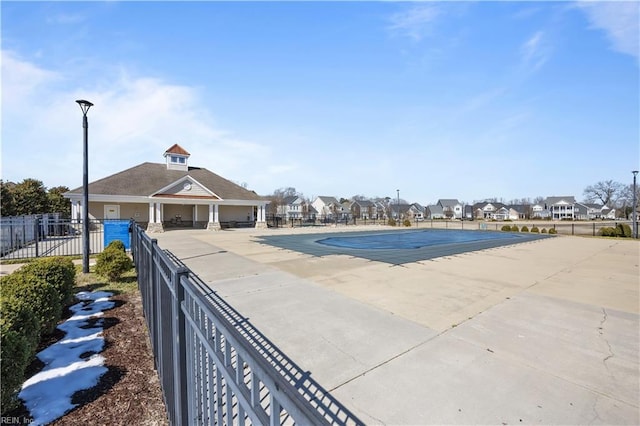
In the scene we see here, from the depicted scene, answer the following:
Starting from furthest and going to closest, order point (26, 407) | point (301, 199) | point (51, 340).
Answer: point (301, 199) < point (51, 340) < point (26, 407)

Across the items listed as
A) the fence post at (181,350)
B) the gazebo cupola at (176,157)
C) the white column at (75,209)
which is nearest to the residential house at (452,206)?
the gazebo cupola at (176,157)

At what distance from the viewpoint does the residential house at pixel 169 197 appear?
23.8 m

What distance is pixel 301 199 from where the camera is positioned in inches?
3381

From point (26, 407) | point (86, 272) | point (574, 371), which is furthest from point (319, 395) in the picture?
point (86, 272)

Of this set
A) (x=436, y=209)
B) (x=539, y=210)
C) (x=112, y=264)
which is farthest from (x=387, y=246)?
(x=539, y=210)

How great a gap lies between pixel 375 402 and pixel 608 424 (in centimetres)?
203

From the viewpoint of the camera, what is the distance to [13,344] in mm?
2770

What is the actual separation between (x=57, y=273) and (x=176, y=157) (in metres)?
28.6

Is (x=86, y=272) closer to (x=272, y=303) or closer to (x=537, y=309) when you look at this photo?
(x=272, y=303)

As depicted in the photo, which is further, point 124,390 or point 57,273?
point 57,273

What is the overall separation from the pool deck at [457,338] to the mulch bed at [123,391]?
1500mm

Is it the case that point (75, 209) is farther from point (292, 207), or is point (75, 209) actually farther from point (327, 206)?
point (327, 206)

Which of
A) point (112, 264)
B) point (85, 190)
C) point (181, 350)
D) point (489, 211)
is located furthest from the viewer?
point (489, 211)

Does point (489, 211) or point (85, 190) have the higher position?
point (85, 190)
